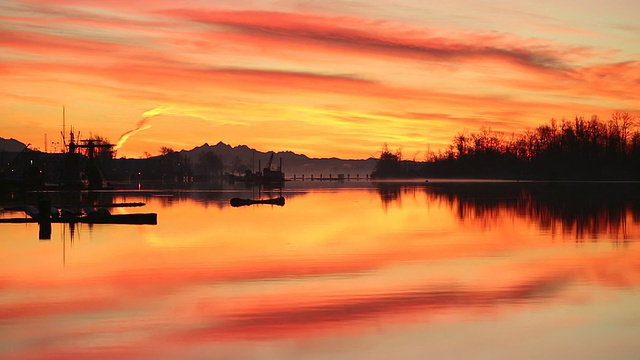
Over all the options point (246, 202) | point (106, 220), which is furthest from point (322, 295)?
point (246, 202)

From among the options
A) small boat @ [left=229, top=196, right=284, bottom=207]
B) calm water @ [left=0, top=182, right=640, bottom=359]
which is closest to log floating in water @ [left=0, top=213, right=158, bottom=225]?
calm water @ [left=0, top=182, right=640, bottom=359]

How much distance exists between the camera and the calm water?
664 inches

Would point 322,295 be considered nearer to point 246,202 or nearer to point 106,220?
point 106,220

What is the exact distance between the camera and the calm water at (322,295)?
16859mm

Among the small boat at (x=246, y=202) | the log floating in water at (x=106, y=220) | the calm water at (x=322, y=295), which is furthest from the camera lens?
the small boat at (x=246, y=202)

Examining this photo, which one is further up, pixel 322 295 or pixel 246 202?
pixel 246 202

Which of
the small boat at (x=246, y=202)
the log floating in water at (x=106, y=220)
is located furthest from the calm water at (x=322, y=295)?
the small boat at (x=246, y=202)

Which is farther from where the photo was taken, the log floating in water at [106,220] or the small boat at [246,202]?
the small boat at [246,202]

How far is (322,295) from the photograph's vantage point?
22844 millimetres

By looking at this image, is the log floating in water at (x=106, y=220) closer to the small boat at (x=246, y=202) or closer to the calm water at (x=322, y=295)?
the calm water at (x=322, y=295)

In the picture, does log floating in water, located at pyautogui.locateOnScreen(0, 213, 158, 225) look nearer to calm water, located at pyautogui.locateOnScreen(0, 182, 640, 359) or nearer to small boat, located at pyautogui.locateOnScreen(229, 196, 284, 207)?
calm water, located at pyautogui.locateOnScreen(0, 182, 640, 359)

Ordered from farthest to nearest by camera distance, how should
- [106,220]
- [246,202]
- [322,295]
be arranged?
[246,202] < [106,220] < [322,295]

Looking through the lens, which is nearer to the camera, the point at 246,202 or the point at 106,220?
the point at 106,220

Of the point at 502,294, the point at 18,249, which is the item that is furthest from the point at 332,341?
the point at 18,249
